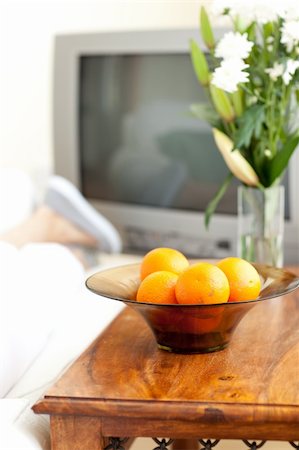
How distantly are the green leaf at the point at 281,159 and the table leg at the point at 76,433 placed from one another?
89 centimetres

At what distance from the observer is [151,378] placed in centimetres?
128

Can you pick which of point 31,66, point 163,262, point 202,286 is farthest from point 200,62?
point 31,66

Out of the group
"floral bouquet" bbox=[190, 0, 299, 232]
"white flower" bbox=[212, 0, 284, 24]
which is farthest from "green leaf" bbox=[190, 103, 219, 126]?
"white flower" bbox=[212, 0, 284, 24]

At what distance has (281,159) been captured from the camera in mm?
1926

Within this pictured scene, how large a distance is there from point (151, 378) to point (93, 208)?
72.3 inches

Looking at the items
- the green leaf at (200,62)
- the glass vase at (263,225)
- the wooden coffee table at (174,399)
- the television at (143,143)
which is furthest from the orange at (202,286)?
the television at (143,143)

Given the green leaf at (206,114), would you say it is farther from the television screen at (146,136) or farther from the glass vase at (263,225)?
the television screen at (146,136)

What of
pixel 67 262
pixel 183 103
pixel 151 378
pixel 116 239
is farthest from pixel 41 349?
pixel 183 103

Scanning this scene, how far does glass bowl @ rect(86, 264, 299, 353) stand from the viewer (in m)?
1.33

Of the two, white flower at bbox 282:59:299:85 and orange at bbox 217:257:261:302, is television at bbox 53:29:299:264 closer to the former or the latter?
white flower at bbox 282:59:299:85

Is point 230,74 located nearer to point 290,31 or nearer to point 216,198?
point 290,31

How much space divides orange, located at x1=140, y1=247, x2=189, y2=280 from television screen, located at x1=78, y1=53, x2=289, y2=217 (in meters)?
1.37

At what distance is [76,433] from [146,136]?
1784mm

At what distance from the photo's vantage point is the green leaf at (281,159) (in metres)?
1.91
